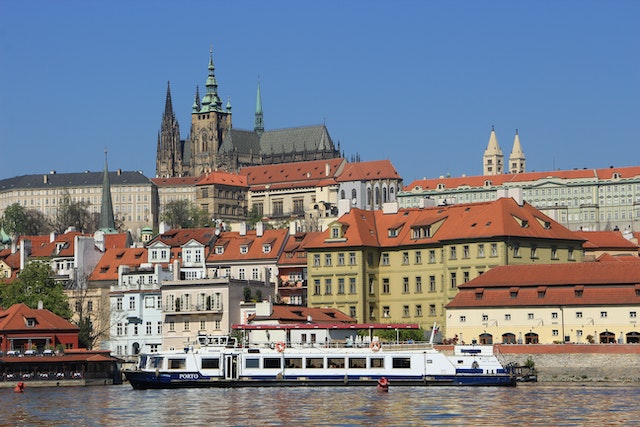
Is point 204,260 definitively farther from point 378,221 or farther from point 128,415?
point 128,415

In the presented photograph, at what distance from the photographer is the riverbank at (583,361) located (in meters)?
90.0

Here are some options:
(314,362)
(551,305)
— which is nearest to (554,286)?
(551,305)

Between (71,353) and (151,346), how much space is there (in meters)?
13.0

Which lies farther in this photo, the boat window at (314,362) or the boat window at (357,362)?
the boat window at (314,362)

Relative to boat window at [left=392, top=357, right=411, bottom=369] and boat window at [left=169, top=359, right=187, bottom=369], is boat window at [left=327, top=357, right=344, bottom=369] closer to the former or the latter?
boat window at [left=392, top=357, right=411, bottom=369]

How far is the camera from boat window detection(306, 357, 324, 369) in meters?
91.3

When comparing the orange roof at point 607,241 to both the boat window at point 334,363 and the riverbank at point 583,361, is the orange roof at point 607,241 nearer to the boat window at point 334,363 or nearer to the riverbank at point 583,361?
the riverbank at point 583,361

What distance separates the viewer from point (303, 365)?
299 feet

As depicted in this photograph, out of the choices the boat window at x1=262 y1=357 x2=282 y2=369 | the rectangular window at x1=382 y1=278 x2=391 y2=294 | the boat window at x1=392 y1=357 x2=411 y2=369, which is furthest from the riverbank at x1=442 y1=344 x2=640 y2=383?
the rectangular window at x1=382 y1=278 x2=391 y2=294

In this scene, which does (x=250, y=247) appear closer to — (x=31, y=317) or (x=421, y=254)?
(x=421, y=254)

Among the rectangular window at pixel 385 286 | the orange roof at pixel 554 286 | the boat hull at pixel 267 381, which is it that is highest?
the rectangular window at pixel 385 286

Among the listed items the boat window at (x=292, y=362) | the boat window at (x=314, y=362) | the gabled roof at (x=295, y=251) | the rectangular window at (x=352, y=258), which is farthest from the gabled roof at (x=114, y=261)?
the boat window at (x=314, y=362)

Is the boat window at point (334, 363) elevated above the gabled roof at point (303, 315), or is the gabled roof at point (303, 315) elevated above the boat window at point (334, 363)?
the gabled roof at point (303, 315)

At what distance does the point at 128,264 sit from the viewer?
129750 millimetres
